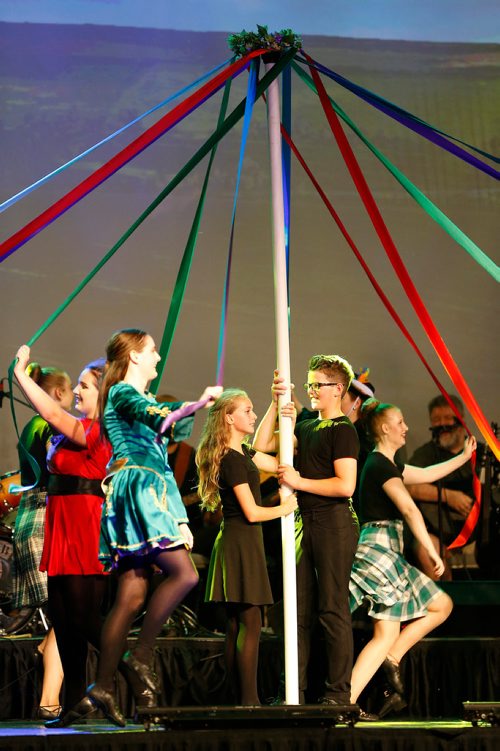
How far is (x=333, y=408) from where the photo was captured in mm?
4367

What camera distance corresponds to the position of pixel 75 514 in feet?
13.4

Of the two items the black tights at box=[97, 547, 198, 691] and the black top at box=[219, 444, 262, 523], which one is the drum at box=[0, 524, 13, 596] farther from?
the black tights at box=[97, 547, 198, 691]

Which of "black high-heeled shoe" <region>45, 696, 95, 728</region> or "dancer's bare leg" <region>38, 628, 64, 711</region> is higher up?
"dancer's bare leg" <region>38, 628, 64, 711</region>

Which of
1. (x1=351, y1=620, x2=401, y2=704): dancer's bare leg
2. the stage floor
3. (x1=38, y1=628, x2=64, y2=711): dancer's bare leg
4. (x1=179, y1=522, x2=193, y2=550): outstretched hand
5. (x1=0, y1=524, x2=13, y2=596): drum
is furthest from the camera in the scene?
(x1=0, y1=524, x2=13, y2=596): drum

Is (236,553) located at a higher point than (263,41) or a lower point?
lower

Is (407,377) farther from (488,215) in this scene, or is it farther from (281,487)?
(281,487)

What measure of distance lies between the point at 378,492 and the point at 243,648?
3.79ft

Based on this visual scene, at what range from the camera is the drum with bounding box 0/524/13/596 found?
571cm

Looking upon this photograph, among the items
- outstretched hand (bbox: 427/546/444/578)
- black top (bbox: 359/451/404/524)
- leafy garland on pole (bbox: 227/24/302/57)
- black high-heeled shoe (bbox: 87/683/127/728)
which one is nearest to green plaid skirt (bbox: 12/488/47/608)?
Result: black high-heeled shoe (bbox: 87/683/127/728)

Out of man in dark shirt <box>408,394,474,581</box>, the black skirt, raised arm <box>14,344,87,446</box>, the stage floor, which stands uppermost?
man in dark shirt <box>408,394,474,581</box>

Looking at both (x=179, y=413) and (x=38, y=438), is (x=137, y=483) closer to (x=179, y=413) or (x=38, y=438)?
(x=179, y=413)

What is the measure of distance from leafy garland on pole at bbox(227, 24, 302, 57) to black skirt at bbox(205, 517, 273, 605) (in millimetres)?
2132

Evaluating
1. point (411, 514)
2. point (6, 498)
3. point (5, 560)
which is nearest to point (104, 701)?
point (411, 514)

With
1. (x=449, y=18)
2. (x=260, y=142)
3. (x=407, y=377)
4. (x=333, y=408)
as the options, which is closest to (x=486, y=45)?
(x=449, y=18)
